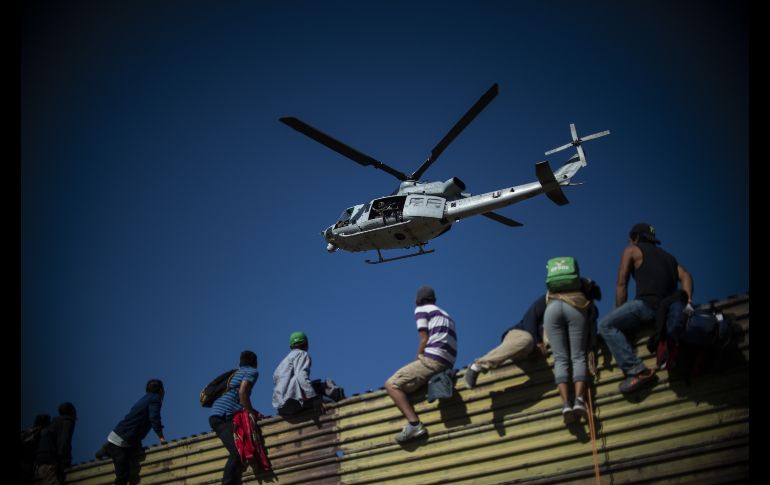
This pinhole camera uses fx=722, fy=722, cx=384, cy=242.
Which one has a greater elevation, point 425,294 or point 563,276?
point 425,294

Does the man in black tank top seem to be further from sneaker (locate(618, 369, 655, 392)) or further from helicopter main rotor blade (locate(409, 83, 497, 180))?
helicopter main rotor blade (locate(409, 83, 497, 180))

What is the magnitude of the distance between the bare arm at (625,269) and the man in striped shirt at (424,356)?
198 centimetres

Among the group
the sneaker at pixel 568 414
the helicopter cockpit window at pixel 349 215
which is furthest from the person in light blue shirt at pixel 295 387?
the helicopter cockpit window at pixel 349 215

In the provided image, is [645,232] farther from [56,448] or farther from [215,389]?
[56,448]

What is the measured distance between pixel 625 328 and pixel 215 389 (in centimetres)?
586

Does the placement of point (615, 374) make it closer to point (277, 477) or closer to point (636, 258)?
point (636, 258)

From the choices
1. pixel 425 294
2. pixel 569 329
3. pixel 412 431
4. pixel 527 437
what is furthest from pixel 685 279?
pixel 412 431

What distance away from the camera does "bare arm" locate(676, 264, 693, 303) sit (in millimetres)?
7391

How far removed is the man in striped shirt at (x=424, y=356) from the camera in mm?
8539

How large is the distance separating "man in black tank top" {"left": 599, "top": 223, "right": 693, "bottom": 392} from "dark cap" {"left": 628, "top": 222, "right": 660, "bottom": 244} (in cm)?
12

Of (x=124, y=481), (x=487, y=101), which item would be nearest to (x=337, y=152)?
(x=487, y=101)

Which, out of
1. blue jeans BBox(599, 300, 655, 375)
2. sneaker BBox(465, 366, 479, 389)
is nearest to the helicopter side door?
sneaker BBox(465, 366, 479, 389)

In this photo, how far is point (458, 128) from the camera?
20.7 metres

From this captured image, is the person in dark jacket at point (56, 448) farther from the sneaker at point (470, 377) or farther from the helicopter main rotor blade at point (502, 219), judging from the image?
the helicopter main rotor blade at point (502, 219)
